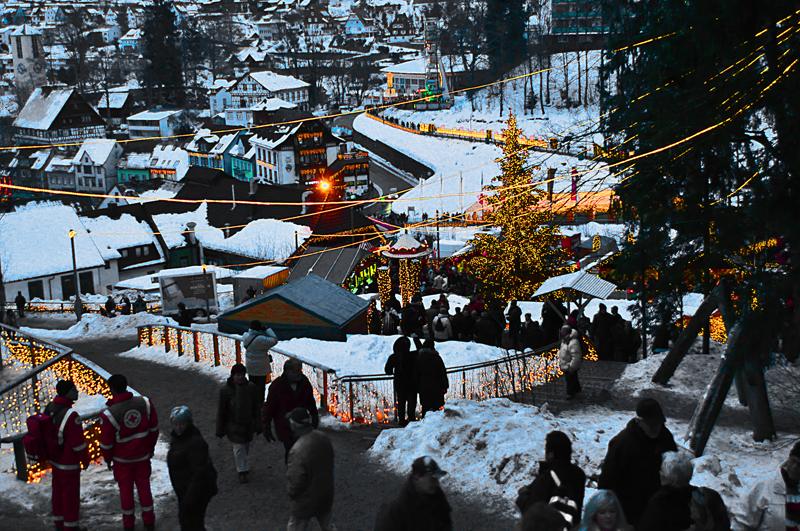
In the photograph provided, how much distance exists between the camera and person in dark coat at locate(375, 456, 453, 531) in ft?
17.9

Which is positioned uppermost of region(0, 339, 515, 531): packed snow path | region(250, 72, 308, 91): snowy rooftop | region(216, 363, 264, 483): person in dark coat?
region(250, 72, 308, 91): snowy rooftop

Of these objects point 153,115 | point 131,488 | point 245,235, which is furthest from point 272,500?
point 153,115

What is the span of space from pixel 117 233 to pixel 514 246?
1430 inches

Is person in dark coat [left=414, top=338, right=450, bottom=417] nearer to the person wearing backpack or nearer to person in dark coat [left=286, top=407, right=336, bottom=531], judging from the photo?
person in dark coat [left=286, top=407, right=336, bottom=531]

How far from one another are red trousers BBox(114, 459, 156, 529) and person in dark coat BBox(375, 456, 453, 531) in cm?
331

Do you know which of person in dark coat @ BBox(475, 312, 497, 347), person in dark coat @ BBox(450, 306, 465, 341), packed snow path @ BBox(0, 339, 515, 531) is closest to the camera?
packed snow path @ BBox(0, 339, 515, 531)

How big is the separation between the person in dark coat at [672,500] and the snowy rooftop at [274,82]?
126493mm

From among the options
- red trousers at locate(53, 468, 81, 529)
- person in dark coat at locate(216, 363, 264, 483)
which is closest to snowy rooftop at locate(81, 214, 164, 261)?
person in dark coat at locate(216, 363, 264, 483)

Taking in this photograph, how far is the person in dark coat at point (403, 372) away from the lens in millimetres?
10906

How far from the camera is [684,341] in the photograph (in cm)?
1357

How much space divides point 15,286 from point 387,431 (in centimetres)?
3912

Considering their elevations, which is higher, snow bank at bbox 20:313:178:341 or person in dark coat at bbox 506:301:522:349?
person in dark coat at bbox 506:301:522:349

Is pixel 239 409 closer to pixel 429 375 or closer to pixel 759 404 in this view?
pixel 429 375

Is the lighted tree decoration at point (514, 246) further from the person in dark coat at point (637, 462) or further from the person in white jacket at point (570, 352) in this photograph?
the person in dark coat at point (637, 462)
